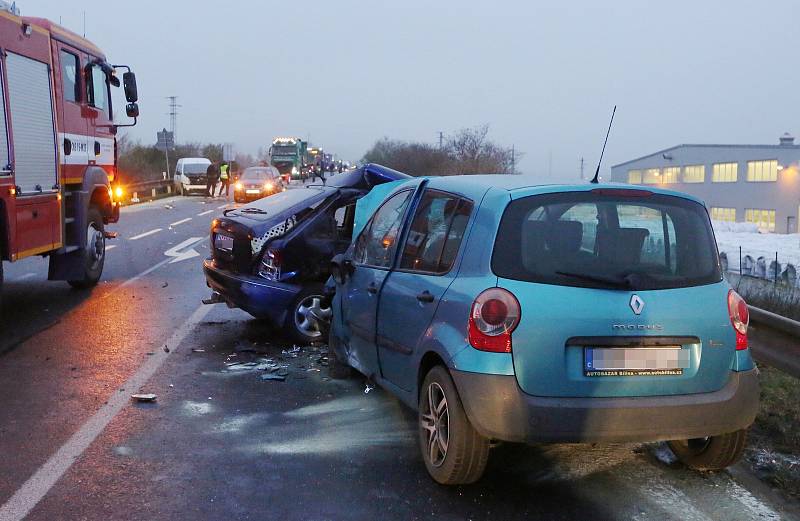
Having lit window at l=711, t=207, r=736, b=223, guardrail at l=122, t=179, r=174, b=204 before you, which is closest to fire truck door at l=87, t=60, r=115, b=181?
guardrail at l=122, t=179, r=174, b=204

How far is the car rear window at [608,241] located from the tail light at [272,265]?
3.92m

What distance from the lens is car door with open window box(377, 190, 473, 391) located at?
4574 millimetres

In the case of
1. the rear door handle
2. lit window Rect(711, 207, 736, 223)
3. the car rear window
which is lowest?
lit window Rect(711, 207, 736, 223)

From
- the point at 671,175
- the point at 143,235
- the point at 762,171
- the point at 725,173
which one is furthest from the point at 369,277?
the point at 671,175

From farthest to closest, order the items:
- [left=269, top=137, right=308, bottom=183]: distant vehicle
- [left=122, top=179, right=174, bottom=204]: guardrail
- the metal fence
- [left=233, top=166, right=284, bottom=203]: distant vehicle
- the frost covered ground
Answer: [left=269, top=137, right=308, bottom=183]: distant vehicle
[left=122, top=179, right=174, bottom=204]: guardrail
[left=233, top=166, right=284, bottom=203]: distant vehicle
the frost covered ground
the metal fence

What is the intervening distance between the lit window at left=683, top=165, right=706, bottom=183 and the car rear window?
67578 millimetres

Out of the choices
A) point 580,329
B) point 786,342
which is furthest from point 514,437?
point 786,342

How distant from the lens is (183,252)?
1617 cm

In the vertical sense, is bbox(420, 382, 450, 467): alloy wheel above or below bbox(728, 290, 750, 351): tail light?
below

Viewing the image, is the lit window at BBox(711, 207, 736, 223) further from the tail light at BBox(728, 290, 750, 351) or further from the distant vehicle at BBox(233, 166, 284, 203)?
the tail light at BBox(728, 290, 750, 351)

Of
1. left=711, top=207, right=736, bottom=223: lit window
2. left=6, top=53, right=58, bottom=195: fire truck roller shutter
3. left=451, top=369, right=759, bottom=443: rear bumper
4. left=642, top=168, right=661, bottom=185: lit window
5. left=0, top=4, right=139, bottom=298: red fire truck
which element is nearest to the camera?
left=451, top=369, right=759, bottom=443: rear bumper

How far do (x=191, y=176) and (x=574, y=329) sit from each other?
3933cm

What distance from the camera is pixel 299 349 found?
307 inches

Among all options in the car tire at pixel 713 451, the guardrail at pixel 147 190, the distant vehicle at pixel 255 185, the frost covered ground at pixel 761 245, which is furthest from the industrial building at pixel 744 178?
the car tire at pixel 713 451
